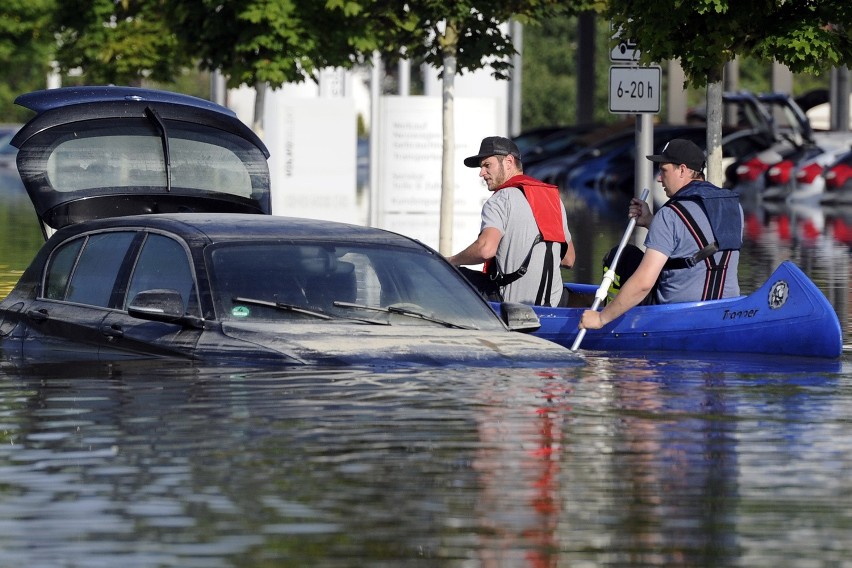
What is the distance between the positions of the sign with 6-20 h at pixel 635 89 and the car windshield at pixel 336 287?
7.85 metres

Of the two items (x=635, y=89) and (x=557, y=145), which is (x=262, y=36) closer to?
(x=635, y=89)

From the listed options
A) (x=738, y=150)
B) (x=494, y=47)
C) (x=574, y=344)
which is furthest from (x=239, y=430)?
(x=738, y=150)

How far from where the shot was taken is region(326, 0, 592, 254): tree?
23.2 metres

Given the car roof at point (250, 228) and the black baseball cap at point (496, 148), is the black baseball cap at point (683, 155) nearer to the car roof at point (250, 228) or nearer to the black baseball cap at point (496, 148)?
the black baseball cap at point (496, 148)

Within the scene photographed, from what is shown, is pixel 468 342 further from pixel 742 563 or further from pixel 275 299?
pixel 742 563

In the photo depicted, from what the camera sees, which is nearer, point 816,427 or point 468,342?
point 816,427

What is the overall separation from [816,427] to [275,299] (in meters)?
2.58

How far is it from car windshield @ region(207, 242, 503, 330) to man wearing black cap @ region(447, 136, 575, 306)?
2551mm

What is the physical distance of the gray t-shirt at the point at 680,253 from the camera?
12.5 metres

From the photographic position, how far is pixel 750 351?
12922 millimetres

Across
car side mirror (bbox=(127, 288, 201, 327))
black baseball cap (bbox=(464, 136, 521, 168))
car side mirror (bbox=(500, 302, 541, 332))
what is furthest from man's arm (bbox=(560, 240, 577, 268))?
car side mirror (bbox=(127, 288, 201, 327))

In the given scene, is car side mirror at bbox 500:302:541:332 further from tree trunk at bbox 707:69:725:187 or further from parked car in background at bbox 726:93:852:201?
parked car in background at bbox 726:93:852:201

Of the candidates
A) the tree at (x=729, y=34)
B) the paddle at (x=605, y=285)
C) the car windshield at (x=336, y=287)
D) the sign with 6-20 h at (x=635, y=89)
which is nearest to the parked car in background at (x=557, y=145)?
the sign with 6-20 h at (x=635, y=89)

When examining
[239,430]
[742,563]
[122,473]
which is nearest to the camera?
[742,563]
